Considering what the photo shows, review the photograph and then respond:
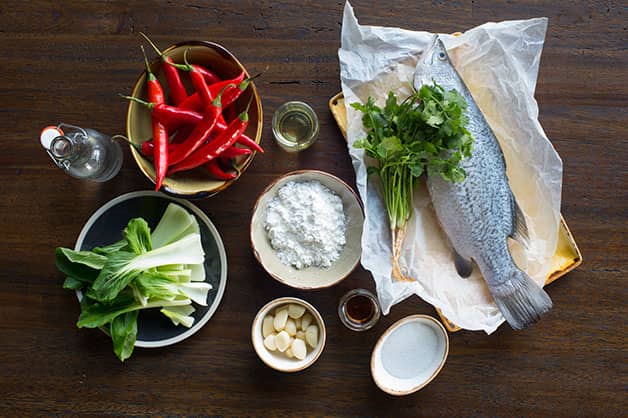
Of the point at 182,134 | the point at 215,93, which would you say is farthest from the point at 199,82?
the point at 182,134

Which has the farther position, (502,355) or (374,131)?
(502,355)

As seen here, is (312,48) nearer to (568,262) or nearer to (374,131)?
(374,131)

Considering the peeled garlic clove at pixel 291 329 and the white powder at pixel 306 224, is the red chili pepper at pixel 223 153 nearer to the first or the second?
the white powder at pixel 306 224

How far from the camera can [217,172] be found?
1427 mm

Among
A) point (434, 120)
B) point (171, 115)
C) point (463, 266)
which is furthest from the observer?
point (463, 266)

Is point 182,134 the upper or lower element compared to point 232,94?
lower

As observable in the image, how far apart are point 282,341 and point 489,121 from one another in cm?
84

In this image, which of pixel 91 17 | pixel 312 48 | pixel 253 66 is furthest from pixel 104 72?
pixel 312 48

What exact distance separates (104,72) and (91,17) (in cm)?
17

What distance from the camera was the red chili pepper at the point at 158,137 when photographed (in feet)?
4.51

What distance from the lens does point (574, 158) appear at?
5.16ft

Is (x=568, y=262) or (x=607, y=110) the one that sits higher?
(x=607, y=110)

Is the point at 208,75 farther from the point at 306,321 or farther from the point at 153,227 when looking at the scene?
the point at 306,321

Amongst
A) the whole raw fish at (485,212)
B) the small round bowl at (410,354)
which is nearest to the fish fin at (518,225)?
the whole raw fish at (485,212)
